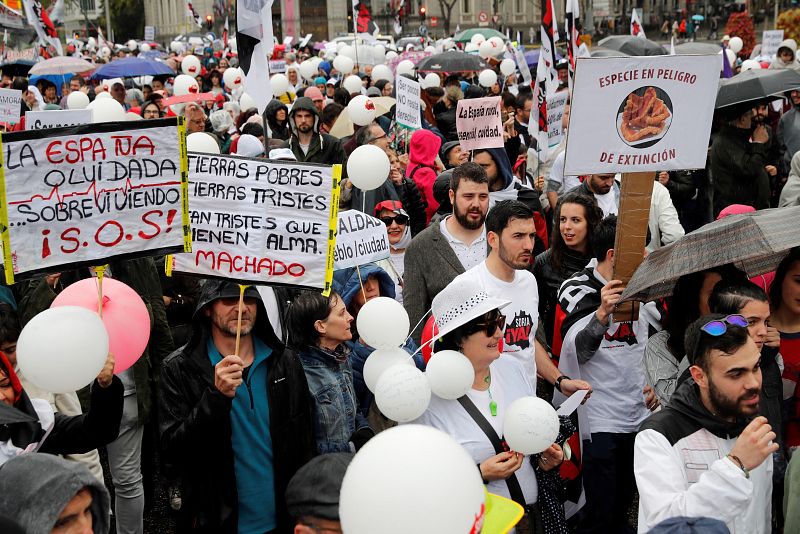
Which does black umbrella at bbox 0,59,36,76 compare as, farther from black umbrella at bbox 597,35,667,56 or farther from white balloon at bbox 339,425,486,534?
white balloon at bbox 339,425,486,534

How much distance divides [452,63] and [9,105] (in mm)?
9802

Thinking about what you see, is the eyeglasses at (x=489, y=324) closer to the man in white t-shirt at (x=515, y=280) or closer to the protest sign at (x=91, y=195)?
the man in white t-shirt at (x=515, y=280)

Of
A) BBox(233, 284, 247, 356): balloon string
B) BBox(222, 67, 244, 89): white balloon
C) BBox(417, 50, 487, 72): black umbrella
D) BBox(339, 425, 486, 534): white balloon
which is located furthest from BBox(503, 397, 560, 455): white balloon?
BBox(417, 50, 487, 72): black umbrella

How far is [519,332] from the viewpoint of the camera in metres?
4.54

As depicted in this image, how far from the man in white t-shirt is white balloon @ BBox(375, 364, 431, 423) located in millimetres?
1082

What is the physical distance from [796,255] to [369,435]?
210 cm

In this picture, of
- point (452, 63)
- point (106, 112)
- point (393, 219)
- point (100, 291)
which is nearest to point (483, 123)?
point (393, 219)

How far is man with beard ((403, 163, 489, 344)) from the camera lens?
5.27 m

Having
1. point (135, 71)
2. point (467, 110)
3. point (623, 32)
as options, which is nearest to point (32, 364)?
point (467, 110)

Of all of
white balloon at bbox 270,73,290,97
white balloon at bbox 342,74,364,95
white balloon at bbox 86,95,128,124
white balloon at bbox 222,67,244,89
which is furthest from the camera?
white balloon at bbox 222,67,244,89

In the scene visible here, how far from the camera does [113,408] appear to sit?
11.5 ft

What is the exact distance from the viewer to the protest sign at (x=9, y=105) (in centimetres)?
949

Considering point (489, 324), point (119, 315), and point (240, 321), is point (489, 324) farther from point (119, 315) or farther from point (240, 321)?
point (119, 315)

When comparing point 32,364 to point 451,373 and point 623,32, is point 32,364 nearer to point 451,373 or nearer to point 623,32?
point 451,373
